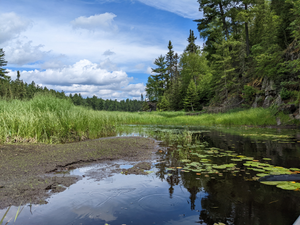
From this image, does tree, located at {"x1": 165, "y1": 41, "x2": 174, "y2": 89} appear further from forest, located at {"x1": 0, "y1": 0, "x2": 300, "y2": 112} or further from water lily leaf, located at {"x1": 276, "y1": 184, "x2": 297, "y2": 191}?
water lily leaf, located at {"x1": 276, "y1": 184, "x2": 297, "y2": 191}

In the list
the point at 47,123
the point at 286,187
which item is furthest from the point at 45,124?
the point at 286,187

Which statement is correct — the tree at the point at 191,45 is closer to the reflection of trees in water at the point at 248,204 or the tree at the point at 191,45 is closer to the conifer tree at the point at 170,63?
the conifer tree at the point at 170,63

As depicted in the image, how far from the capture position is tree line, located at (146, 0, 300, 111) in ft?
49.9

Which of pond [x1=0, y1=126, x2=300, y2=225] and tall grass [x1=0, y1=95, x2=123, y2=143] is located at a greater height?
tall grass [x1=0, y1=95, x2=123, y2=143]

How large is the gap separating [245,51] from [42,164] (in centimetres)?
2876

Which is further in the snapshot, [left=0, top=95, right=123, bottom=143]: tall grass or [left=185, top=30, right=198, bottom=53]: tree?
[left=185, top=30, right=198, bottom=53]: tree

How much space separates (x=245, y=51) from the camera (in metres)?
26.0

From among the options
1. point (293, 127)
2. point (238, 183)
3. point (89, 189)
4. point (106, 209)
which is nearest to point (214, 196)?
point (238, 183)

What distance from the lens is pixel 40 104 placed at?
9.69 metres

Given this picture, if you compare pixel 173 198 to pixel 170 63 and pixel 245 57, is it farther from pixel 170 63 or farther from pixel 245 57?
pixel 170 63

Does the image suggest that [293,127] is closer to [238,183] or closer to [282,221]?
[238,183]

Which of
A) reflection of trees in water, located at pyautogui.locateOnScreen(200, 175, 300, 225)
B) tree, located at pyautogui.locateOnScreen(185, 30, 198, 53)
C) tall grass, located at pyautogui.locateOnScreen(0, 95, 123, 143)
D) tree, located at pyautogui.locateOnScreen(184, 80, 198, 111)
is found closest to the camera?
reflection of trees in water, located at pyautogui.locateOnScreen(200, 175, 300, 225)

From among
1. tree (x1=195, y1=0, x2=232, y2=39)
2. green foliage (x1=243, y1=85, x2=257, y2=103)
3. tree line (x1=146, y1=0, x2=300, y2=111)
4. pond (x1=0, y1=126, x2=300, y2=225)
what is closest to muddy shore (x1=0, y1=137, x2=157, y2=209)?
pond (x1=0, y1=126, x2=300, y2=225)

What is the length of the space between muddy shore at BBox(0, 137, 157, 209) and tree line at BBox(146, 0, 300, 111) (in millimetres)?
12766
